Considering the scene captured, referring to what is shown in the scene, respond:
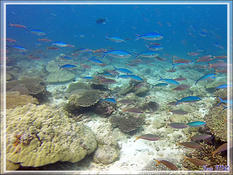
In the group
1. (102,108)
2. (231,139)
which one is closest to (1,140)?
(102,108)

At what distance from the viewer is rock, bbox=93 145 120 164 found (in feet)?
11.2

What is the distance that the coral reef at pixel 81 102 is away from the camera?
17.2ft

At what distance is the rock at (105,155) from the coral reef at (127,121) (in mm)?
1090

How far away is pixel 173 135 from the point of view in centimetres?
429

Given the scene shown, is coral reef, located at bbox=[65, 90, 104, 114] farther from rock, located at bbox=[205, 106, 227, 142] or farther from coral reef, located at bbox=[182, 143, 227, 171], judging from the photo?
rock, located at bbox=[205, 106, 227, 142]

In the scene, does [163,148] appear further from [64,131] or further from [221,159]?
[64,131]

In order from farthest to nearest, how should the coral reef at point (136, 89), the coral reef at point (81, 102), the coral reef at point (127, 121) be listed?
1. the coral reef at point (136, 89)
2. the coral reef at point (81, 102)
3. the coral reef at point (127, 121)

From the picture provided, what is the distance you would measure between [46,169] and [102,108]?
295 centimetres

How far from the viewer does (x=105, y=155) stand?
3.46 m

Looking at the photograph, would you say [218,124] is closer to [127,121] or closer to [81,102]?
[127,121]

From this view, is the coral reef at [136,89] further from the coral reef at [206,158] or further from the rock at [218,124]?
the coral reef at [206,158]

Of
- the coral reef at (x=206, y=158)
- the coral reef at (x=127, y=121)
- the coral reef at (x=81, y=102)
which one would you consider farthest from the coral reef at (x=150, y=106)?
the coral reef at (x=206, y=158)

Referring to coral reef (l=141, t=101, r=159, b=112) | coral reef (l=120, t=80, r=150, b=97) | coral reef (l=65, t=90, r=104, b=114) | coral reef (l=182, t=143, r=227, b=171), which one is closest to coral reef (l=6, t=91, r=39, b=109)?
coral reef (l=65, t=90, r=104, b=114)

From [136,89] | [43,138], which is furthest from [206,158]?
[136,89]
